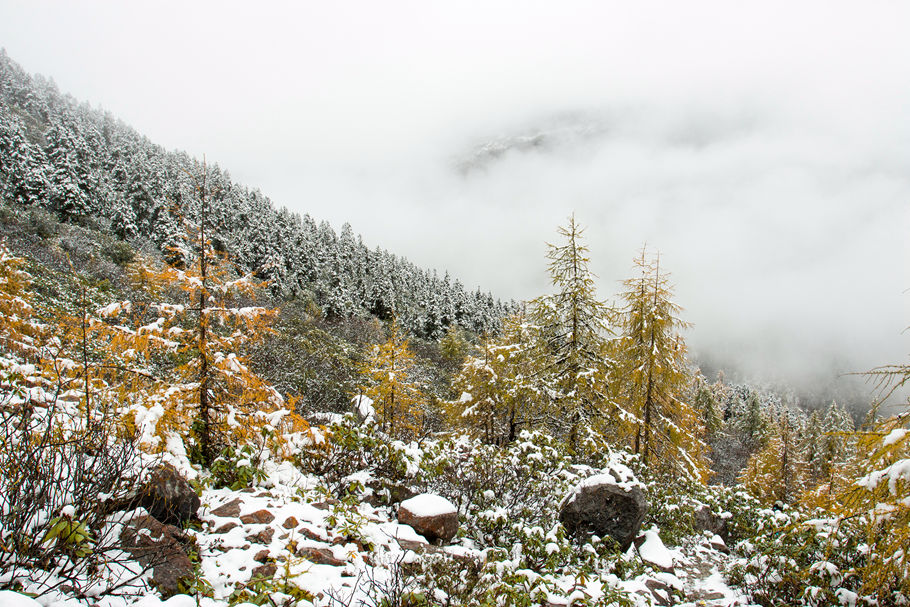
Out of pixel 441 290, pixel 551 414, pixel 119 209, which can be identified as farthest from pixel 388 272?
pixel 551 414

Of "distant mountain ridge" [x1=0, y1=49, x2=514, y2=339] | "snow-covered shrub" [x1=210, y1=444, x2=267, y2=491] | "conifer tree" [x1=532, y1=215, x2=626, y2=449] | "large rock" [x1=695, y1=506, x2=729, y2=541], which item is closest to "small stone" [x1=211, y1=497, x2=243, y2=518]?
"snow-covered shrub" [x1=210, y1=444, x2=267, y2=491]

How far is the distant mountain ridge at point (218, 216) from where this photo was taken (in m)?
46.8

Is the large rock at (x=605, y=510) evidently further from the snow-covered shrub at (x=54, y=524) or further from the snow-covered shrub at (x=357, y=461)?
the snow-covered shrub at (x=54, y=524)

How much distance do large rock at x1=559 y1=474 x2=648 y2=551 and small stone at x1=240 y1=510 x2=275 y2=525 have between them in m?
4.97

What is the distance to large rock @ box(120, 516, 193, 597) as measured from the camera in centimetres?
348

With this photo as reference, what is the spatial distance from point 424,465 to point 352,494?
1335mm

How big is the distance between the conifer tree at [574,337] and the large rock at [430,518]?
643cm

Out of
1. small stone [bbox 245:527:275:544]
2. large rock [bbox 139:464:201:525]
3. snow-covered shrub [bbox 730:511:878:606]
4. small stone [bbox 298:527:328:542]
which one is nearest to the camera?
large rock [bbox 139:464:201:525]

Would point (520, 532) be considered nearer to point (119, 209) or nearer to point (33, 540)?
point (33, 540)

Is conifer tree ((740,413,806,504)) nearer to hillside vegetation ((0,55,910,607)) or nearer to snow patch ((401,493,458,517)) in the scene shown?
hillside vegetation ((0,55,910,607))

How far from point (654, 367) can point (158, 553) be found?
40.9 feet

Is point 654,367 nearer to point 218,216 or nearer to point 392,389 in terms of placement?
point 392,389

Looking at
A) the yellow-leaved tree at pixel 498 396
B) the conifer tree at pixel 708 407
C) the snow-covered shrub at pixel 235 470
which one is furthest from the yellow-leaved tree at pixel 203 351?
the conifer tree at pixel 708 407

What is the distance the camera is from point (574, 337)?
1219 centimetres
